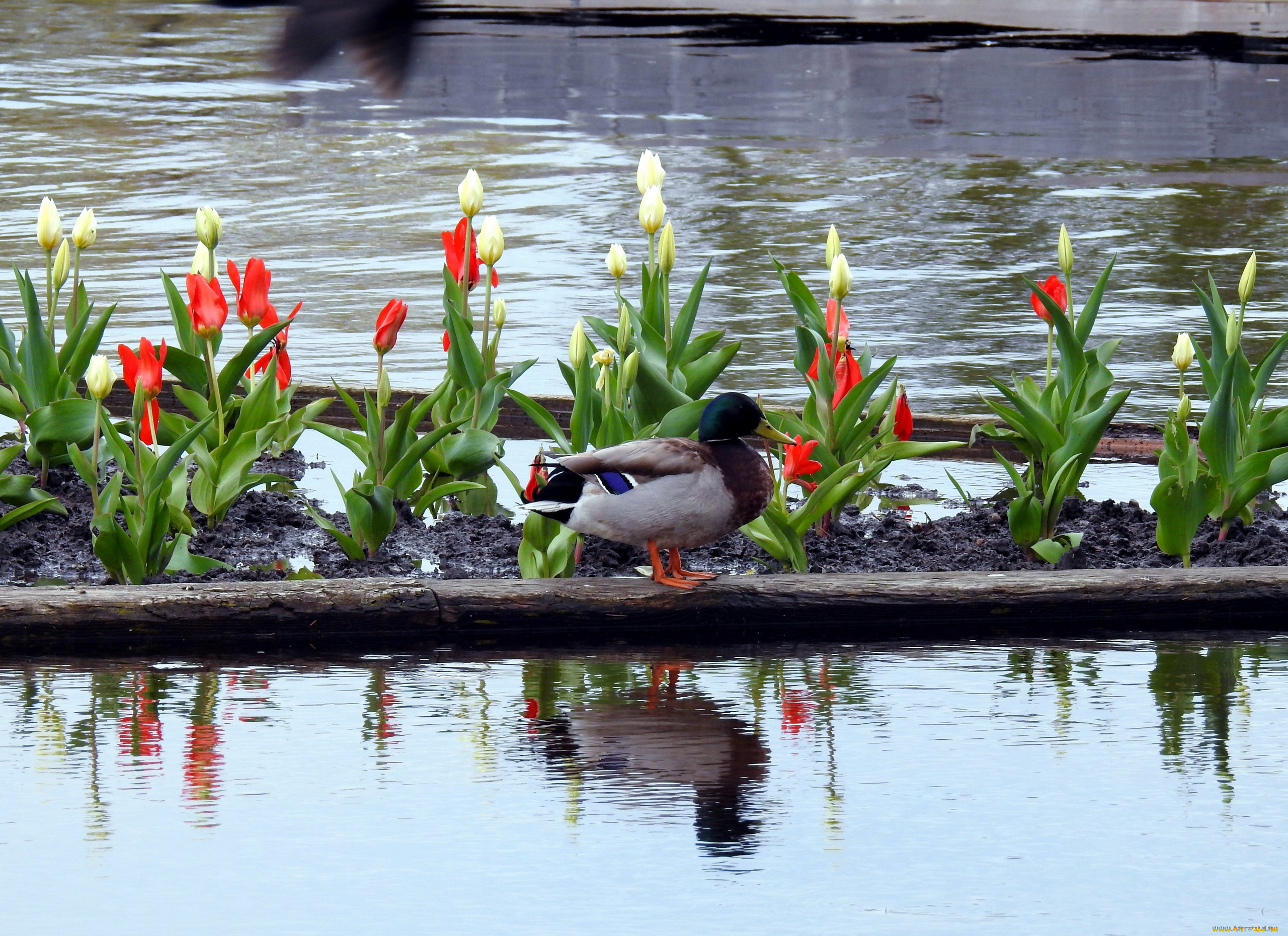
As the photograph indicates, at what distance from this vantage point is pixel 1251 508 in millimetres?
5887

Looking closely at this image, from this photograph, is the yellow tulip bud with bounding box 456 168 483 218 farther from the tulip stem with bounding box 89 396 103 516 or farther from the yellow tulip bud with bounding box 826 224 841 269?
the tulip stem with bounding box 89 396 103 516

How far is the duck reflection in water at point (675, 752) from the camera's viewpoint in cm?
378

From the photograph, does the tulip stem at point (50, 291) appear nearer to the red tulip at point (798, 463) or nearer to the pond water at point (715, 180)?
the pond water at point (715, 180)

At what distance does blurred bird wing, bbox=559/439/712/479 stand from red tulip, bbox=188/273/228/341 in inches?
45.4

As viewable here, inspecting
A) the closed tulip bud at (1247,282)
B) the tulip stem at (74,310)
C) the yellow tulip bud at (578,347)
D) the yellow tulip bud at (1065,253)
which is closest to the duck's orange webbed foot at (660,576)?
the yellow tulip bud at (578,347)

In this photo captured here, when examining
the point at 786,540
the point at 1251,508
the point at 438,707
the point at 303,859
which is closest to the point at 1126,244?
the point at 1251,508

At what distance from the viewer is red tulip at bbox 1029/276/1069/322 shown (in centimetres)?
566

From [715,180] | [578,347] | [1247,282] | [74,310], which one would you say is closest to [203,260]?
[74,310]

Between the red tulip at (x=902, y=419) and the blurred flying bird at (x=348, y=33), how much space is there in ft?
14.9

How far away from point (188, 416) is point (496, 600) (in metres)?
2.15

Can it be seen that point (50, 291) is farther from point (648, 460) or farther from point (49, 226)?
point (648, 460)

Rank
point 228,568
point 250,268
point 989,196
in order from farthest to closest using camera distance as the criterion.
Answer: point 989,196, point 250,268, point 228,568

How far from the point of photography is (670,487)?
15.7 feet

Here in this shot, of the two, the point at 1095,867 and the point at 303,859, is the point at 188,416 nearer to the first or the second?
the point at 303,859
